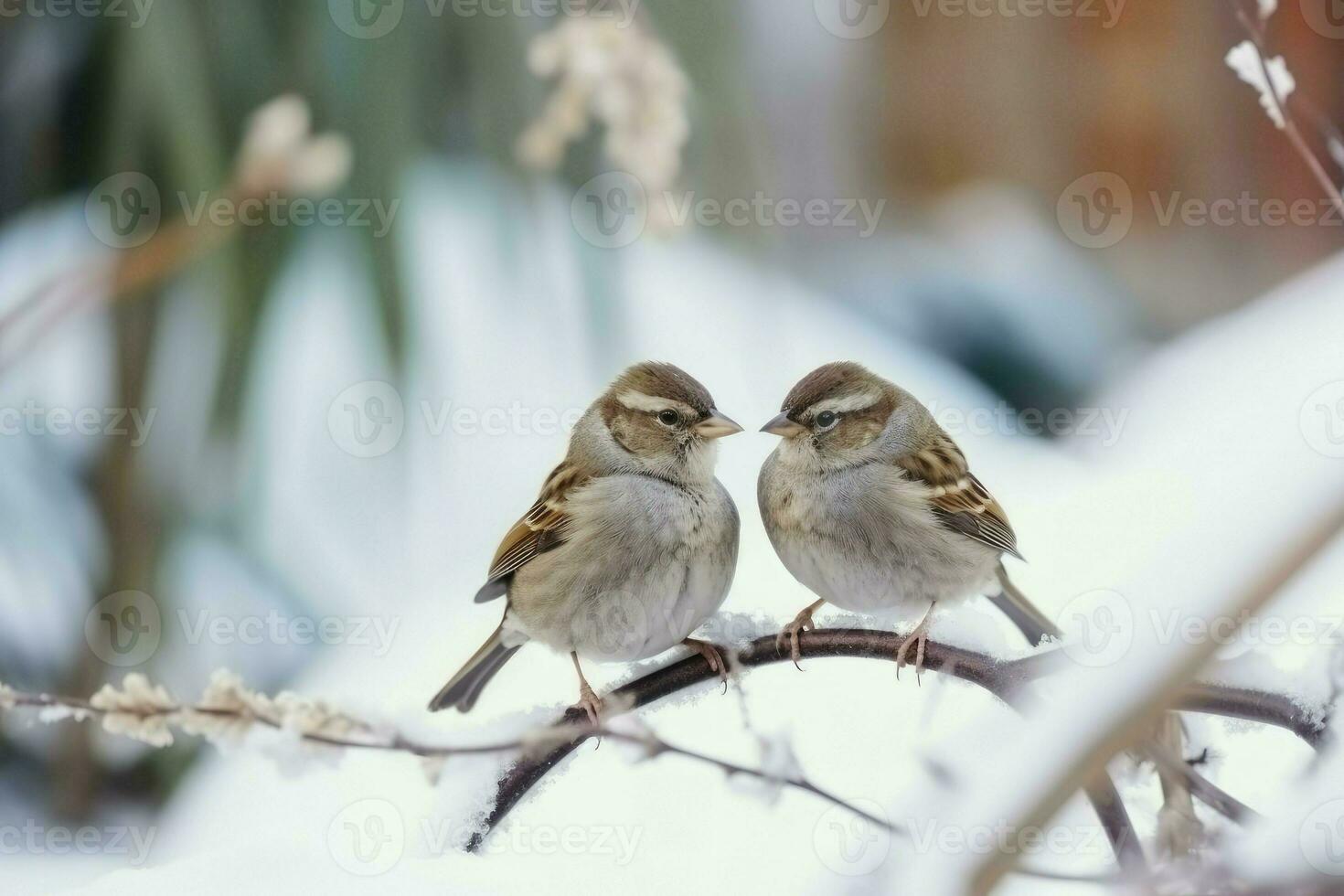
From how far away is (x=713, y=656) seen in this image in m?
0.57

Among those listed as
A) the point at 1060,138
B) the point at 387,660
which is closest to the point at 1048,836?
the point at 387,660

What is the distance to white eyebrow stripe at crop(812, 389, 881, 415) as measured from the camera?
712mm

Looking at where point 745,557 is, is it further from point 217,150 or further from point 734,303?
point 217,150
